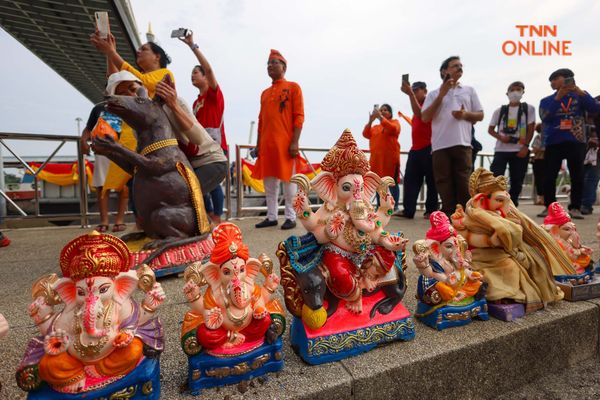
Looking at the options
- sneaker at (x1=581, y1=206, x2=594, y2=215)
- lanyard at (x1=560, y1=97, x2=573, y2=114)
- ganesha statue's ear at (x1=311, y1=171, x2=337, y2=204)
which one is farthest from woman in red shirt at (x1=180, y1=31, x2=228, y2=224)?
sneaker at (x1=581, y1=206, x2=594, y2=215)

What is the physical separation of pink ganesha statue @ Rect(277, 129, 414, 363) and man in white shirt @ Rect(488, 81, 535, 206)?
12.4ft

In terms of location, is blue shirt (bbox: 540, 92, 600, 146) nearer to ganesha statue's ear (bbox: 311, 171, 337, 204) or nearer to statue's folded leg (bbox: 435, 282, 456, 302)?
statue's folded leg (bbox: 435, 282, 456, 302)

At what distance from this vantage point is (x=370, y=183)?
135cm

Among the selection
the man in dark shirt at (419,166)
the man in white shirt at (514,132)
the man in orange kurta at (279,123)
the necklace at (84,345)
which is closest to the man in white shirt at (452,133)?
the man in dark shirt at (419,166)

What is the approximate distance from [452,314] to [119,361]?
50.1 inches

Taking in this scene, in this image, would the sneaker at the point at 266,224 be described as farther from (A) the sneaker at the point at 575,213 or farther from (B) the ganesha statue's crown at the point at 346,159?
(A) the sneaker at the point at 575,213

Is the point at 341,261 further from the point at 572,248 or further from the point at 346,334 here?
the point at 572,248

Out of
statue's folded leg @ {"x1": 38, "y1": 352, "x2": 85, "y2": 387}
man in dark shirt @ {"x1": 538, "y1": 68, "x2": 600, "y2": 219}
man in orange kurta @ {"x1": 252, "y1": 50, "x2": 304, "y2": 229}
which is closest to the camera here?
statue's folded leg @ {"x1": 38, "y1": 352, "x2": 85, "y2": 387}

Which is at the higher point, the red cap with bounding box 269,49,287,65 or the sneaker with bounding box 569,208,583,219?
the red cap with bounding box 269,49,287,65

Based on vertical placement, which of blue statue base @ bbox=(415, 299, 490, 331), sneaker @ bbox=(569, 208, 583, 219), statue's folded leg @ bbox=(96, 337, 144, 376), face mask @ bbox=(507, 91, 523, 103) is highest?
face mask @ bbox=(507, 91, 523, 103)

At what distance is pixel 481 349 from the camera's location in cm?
134

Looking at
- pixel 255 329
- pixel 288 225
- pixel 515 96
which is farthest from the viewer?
pixel 515 96

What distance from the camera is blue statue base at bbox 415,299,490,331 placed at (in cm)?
142

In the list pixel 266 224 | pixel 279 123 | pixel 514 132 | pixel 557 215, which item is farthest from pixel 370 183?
pixel 514 132
